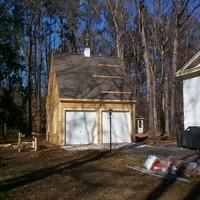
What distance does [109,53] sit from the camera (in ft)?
114

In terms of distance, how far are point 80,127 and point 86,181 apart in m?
9.01

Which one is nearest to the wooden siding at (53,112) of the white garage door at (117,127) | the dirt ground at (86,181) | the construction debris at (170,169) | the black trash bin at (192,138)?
the white garage door at (117,127)

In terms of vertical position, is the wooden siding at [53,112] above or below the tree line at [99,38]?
below

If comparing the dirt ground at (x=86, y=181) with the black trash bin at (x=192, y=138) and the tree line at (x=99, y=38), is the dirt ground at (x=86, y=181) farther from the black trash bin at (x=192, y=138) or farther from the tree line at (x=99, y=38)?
the tree line at (x=99, y=38)

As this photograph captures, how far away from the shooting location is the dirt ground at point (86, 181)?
6.32 m

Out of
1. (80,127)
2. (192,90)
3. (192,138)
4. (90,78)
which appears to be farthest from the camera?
(90,78)

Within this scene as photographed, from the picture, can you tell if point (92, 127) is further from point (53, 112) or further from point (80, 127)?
point (53, 112)

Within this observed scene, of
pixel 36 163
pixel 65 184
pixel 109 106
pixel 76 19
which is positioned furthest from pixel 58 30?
A: pixel 65 184

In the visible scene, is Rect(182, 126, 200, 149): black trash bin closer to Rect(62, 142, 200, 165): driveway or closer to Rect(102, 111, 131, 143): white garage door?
Rect(62, 142, 200, 165): driveway

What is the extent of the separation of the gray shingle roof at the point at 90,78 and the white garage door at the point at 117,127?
108cm

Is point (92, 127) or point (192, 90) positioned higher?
point (192, 90)

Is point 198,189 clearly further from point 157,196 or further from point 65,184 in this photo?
point 65,184

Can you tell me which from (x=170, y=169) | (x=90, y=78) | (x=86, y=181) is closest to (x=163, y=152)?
(x=170, y=169)

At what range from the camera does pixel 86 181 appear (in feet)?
25.0
